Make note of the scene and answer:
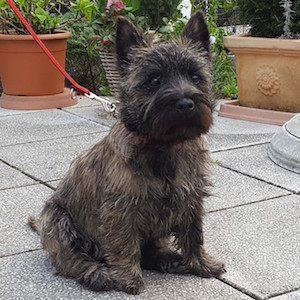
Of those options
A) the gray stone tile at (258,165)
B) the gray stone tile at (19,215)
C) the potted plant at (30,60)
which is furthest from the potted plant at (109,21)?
the gray stone tile at (19,215)

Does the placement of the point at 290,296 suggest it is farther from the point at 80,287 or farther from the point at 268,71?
the point at 268,71

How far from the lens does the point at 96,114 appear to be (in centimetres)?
852

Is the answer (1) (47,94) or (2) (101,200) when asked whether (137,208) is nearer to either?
(2) (101,200)

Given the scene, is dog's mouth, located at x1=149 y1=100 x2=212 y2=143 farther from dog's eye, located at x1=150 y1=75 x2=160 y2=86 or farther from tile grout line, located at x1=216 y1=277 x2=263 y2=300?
tile grout line, located at x1=216 y1=277 x2=263 y2=300

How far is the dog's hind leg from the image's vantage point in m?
3.81

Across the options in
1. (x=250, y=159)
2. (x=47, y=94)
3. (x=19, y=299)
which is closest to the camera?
(x=19, y=299)

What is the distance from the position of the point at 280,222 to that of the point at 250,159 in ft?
5.62

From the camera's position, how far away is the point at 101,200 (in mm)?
3758

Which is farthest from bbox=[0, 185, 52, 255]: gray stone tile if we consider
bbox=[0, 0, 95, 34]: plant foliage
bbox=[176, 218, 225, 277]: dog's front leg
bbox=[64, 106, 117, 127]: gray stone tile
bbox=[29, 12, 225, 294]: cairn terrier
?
bbox=[0, 0, 95, 34]: plant foliage

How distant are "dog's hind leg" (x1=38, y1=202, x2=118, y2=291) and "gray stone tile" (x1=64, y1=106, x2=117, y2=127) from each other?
158 inches

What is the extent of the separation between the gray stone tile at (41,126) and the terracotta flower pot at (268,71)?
1853 millimetres

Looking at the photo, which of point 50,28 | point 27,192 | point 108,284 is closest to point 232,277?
point 108,284

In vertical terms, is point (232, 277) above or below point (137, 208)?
below

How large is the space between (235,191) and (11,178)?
6.38 feet
